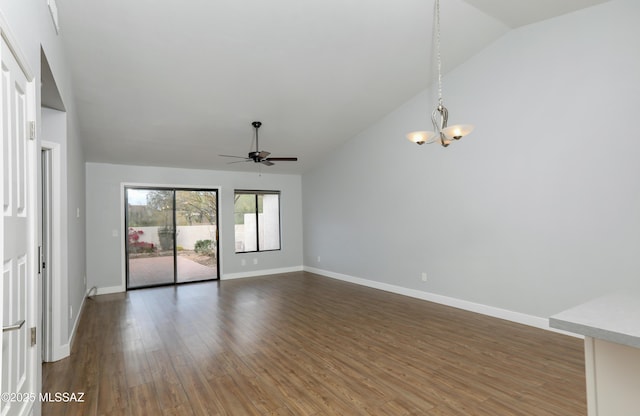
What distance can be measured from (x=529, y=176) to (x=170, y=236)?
6.47 m

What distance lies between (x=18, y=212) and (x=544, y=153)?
4.83 meters

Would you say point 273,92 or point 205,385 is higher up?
point 273,92

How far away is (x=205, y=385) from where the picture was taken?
280 centimetres

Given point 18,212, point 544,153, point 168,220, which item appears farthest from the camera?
point 168,220

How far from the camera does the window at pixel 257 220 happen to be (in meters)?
7.92

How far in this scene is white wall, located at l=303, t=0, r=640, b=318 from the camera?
11.4 ft

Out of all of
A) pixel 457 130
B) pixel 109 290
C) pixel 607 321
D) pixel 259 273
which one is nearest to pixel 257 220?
pixel 259 273

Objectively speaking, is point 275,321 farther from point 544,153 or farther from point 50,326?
point 544,153

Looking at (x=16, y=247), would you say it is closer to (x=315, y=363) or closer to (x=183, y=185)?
(x=315, y=363)

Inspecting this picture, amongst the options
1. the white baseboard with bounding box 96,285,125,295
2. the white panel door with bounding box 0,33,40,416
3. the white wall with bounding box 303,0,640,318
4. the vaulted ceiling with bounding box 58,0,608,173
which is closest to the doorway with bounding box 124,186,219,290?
the white baseboard with bounding box 96,285,125,295

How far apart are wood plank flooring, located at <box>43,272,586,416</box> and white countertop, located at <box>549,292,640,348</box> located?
1262 millimetres

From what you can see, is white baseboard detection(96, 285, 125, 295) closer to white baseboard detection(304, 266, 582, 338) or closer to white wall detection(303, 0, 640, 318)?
white baseboard detection(304, 266, 582, 338)

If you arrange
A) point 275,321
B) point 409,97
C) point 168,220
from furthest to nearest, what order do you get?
point 168,220
point 409,97
point 275,321

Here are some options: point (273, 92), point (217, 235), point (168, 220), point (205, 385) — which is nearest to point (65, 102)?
point (273, 92)
